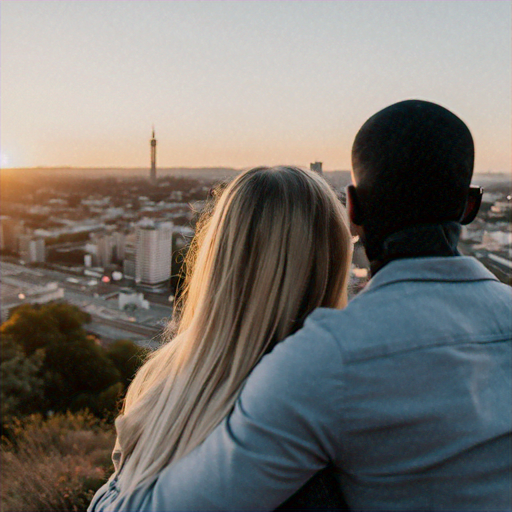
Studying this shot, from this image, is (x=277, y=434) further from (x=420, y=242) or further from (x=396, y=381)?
(x=420, y=242)

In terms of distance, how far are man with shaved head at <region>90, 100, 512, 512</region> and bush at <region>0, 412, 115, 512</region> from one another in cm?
242

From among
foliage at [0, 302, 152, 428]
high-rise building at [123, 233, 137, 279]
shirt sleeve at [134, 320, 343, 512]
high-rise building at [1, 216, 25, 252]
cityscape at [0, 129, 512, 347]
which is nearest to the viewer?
shirt sleeve at [134, 320, 343, 512]

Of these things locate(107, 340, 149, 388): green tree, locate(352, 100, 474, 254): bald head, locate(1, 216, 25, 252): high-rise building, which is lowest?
locate(107, 340, 149, 388): green tree

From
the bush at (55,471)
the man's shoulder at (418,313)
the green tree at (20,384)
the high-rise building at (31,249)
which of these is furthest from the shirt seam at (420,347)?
the high-rise building at (31,249)

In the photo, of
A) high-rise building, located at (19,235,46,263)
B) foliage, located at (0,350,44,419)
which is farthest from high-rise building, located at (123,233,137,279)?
foliage, located at (0,350,44,419)

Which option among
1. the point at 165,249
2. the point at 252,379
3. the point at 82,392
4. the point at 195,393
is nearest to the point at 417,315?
the point at 252,379

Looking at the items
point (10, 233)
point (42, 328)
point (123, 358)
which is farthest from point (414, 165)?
point (10, 233)

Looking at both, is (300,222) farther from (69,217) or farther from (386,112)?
(69,217)

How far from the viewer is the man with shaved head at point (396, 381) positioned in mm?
471

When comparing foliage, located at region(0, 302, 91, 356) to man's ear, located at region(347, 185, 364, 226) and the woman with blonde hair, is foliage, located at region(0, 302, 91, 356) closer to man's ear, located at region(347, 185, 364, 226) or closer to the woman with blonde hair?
the woman with blonde hair

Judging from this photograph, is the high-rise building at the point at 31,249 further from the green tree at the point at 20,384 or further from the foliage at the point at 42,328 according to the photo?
the green tree at the point at 20,384

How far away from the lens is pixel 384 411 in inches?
18.6

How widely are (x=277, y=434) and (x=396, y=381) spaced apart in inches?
4.7

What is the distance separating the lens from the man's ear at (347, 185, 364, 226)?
23.0 inches
